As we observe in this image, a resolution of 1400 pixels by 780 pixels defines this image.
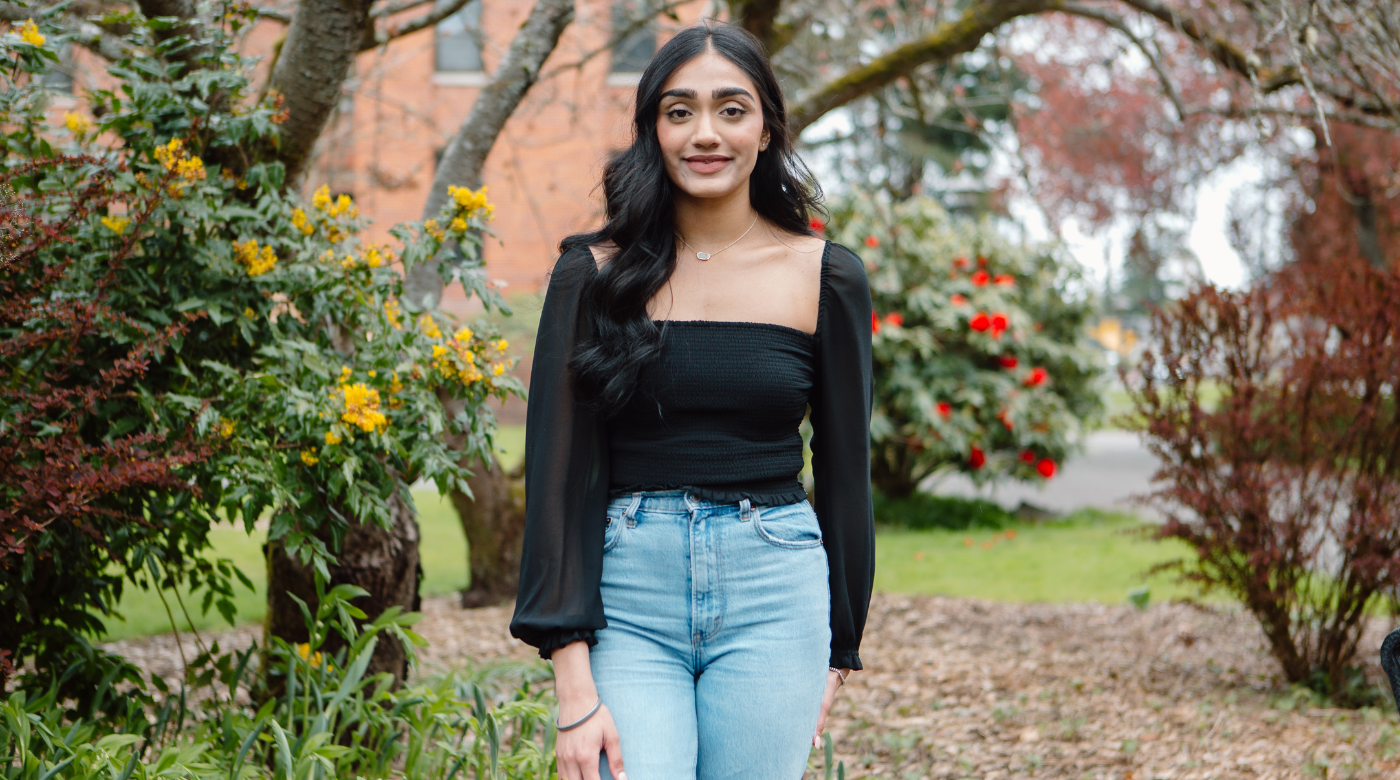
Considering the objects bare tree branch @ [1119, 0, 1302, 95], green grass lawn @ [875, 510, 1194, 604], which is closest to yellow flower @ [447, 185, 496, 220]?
bare tree branch @ [1119, 0, 1302, 95]

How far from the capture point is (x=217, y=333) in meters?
2.94

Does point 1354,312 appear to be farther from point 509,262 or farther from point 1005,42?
point 509,262

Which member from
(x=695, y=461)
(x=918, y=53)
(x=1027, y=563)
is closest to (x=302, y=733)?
(x=695, y=461)

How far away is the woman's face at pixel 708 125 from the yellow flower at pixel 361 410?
1.05 meters

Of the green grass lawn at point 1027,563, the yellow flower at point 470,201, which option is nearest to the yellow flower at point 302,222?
the yellow flower at point 470,201

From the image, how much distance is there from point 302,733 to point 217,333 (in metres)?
1.11

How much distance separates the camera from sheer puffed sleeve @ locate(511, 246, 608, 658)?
1.61 metres

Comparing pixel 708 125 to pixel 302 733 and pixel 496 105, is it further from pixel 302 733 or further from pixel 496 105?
pixel 496 105

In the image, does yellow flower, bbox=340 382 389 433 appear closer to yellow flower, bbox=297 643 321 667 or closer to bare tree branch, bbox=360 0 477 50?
yellow flower, bbox=297 643 321 667

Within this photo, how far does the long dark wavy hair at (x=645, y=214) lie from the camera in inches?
65.6

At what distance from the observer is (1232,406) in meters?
4.12

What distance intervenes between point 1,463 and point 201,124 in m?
1.04

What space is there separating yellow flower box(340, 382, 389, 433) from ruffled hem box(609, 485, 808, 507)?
3.13 feet

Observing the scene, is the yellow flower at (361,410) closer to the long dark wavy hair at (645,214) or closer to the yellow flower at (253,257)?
the yellow flower at (253,257)
